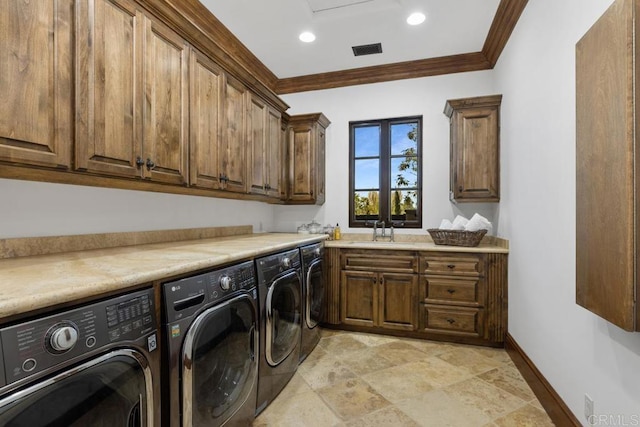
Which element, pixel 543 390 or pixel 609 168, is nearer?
pixel 609 168

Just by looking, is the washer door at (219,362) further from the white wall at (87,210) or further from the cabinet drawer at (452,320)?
the cabinet drawer at (452,320)

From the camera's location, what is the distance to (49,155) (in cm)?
127

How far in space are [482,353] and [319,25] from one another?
329 centimetres

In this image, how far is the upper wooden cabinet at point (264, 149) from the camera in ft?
9.32

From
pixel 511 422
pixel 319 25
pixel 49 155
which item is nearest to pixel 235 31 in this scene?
pixel 319 25

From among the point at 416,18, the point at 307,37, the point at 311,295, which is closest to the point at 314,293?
the point at 311,295

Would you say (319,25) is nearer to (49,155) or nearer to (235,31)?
(235,31)

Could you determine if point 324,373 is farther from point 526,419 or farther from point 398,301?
point 526,419

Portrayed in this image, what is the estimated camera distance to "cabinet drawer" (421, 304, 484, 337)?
2.93 metres

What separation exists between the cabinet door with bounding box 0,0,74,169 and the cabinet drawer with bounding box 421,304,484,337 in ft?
9.69

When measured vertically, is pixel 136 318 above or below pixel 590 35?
below

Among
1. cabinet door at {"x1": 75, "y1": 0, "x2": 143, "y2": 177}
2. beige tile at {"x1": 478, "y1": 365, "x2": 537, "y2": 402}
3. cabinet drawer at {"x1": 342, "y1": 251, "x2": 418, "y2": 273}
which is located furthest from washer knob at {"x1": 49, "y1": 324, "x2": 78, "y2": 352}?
cabinet drawer at {"x1": 342, "y1": 251, "x2": 418, "y2": 273}

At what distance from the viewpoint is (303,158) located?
370 cm

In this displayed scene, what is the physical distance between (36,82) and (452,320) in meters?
3.28
